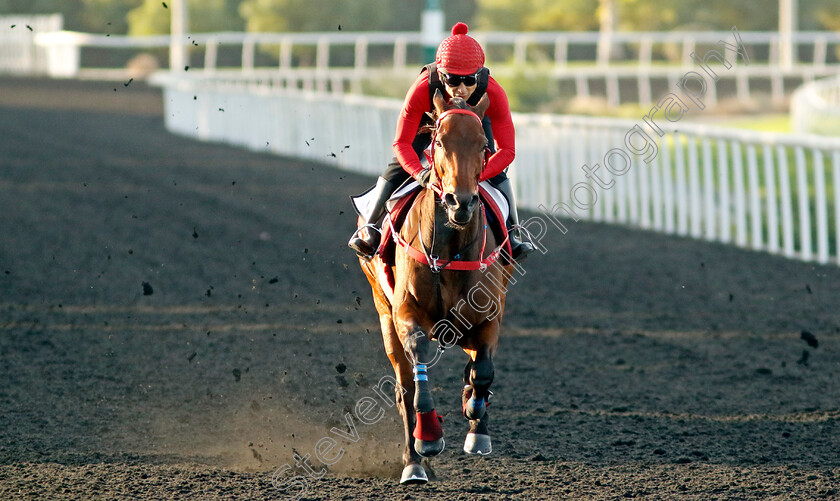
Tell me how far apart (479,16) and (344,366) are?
41.8 metres

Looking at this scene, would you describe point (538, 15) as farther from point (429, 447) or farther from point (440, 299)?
point (429, 447)

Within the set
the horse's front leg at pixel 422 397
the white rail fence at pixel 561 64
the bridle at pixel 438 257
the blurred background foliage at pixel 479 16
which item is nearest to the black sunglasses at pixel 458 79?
the bridle at pixel 438 257

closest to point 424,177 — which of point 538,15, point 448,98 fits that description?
point 448,98

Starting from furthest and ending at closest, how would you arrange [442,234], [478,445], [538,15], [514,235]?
[538,15]
[514,235]
[478,445]
[442,234]

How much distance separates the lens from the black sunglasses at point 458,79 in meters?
4.73

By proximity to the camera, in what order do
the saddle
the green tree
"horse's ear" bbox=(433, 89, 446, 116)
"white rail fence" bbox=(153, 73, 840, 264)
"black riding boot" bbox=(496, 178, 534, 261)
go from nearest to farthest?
1. "horse's ear" bbox=(433, 89, 446, 116)
2. the saddle
3. "black riding boot" bbox=(496, 178, 534, 261)
4. "white rail fence" bbox=(153, 73, 840, 264)
5. the green tree

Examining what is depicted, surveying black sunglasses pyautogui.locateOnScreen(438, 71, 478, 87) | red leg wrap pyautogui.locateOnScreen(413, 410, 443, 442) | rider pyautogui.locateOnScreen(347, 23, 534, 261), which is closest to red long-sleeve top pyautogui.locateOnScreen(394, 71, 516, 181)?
rider pyautogui.locateOnScreen(347, 23, 534, 261)

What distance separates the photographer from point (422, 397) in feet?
15.8

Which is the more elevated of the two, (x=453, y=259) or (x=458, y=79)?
(x=458, y=79)

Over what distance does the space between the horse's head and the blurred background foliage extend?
37685 mm

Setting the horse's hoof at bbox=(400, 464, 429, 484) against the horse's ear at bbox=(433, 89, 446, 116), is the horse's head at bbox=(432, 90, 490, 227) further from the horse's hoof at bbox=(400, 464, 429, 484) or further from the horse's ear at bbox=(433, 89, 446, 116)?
the horse's hoof at bbox=(400, 464, 429, 484)

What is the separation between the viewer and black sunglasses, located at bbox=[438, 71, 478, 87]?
473 cm

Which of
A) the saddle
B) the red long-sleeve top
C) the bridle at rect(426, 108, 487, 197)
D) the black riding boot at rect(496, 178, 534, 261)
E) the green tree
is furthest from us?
the green tree

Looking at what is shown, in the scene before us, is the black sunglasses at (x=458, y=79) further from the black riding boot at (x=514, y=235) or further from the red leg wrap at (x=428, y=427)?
the red leg wrap at (x=428, y=427)
